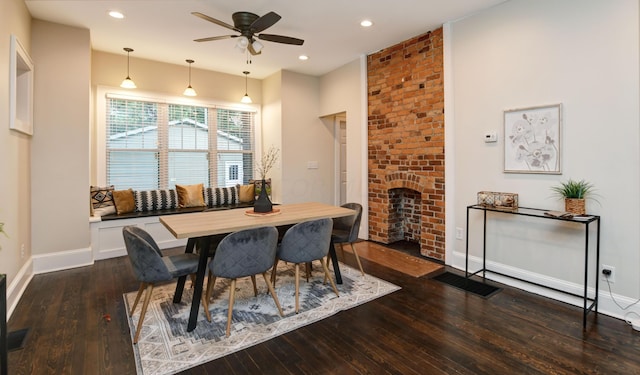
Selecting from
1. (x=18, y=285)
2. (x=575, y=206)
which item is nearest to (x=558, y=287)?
(x=575, y=206)

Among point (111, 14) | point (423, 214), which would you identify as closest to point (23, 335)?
point (111, 14)

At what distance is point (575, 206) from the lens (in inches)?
103

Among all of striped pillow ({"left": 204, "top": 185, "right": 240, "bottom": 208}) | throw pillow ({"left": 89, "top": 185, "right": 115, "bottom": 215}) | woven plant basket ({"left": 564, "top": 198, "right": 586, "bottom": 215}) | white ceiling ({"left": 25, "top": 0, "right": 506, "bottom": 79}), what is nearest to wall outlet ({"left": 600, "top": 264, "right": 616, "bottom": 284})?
woven plant basket ({"left": 564, "top": 198, "right": 586, "bottom": 215})

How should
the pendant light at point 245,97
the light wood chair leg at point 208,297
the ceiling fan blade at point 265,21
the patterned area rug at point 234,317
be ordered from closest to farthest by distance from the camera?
the patterned area rug at point 234,317, the light wood chair leg at point 208,297, the ceiling fan blade at point 265,21, the pendant light at point 245,97

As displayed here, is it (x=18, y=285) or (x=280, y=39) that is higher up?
(x=280, y=39)

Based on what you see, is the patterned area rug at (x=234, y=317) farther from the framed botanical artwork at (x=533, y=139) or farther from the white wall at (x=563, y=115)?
the framed botanical artwork at (x=533, y=139)

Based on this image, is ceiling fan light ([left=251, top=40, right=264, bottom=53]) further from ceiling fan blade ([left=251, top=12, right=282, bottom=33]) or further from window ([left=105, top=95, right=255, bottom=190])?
window ([left=105, top=95, right=255, bottom=190])

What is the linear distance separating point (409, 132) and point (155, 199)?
3.83 metres

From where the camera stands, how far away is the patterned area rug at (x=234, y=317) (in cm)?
→ 206

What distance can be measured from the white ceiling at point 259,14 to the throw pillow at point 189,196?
2016 mm

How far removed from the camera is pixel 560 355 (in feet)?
6.71

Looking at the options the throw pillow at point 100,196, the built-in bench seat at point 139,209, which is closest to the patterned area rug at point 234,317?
the built-in bench seat at point 139,209

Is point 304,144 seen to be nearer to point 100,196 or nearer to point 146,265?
point 100,196

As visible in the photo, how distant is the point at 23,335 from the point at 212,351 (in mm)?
1432
